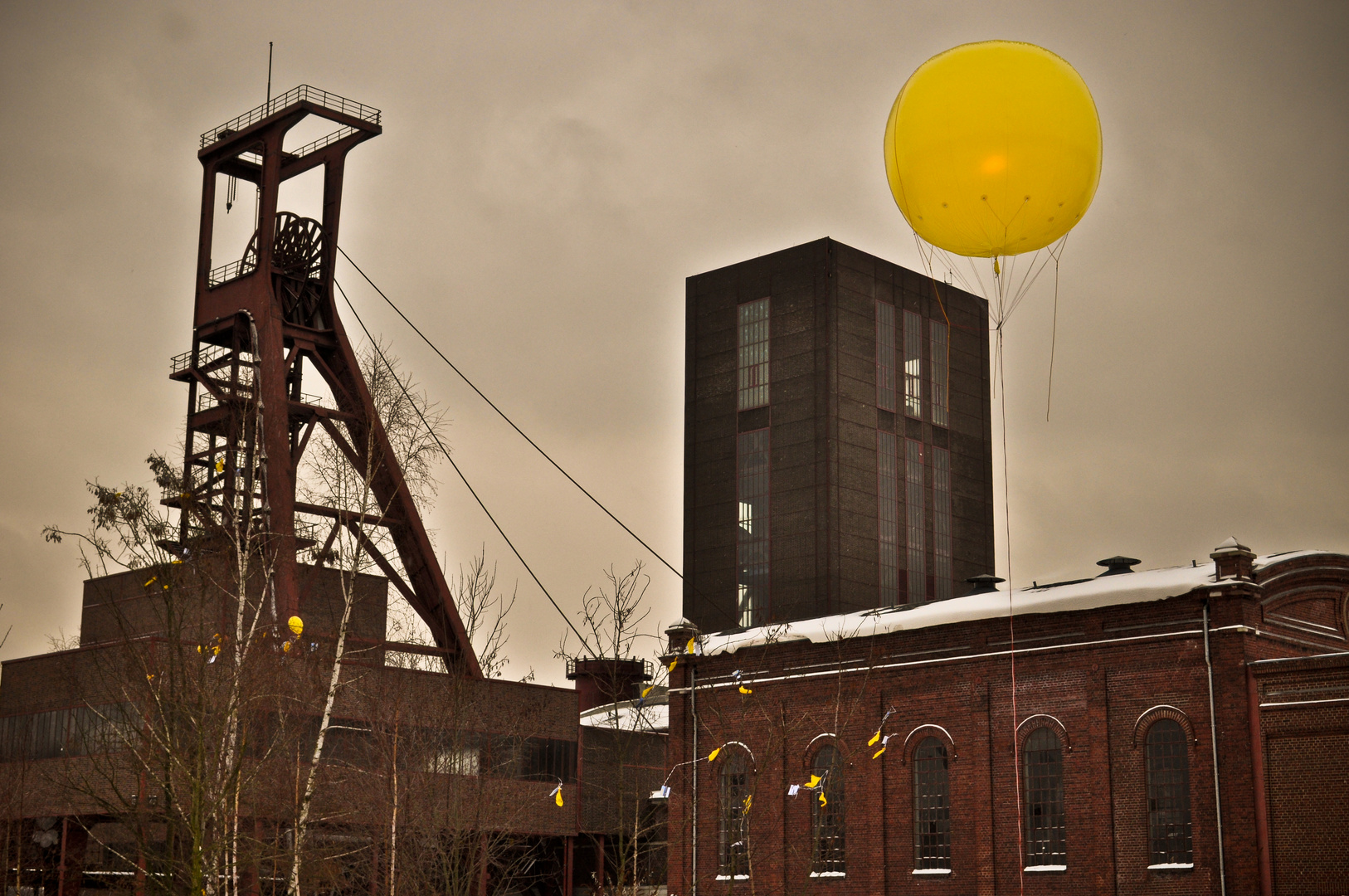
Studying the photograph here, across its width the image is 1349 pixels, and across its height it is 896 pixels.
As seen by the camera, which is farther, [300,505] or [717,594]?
[717,594]

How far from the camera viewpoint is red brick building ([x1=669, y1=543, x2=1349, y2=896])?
27.0m

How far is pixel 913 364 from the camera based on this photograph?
91.4 metres

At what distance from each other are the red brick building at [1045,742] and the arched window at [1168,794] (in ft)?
0.13

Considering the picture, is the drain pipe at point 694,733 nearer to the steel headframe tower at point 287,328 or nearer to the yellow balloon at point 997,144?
the steel headframe tower at point 287,328

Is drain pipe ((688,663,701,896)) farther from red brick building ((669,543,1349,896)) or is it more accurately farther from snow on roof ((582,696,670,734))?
snow on roof ((582,696,670,734))

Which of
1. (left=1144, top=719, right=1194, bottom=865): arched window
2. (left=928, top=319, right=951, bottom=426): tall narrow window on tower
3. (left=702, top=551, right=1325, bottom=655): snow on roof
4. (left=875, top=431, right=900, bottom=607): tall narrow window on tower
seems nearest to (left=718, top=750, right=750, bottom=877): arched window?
(left=702, top=551, right=1325, bottom=655): snow on roof

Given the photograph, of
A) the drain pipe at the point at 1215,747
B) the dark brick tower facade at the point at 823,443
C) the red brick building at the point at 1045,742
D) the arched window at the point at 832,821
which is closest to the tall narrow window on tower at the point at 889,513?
the dark brick tower facade at the point at 823,443

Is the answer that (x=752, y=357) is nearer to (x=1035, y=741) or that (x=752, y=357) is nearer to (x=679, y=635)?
(x=679, y=635)

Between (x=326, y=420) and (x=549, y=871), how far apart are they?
18481 mm

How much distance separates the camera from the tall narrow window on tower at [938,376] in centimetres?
9206

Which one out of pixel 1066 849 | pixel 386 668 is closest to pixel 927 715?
pixel 1066 849

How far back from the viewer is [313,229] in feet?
137

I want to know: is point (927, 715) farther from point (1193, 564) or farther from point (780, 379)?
point (780, 379)

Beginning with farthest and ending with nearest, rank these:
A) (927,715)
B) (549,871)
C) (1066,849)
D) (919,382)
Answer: (919,382)
(549,871)
(927,715)
(1066,849)
